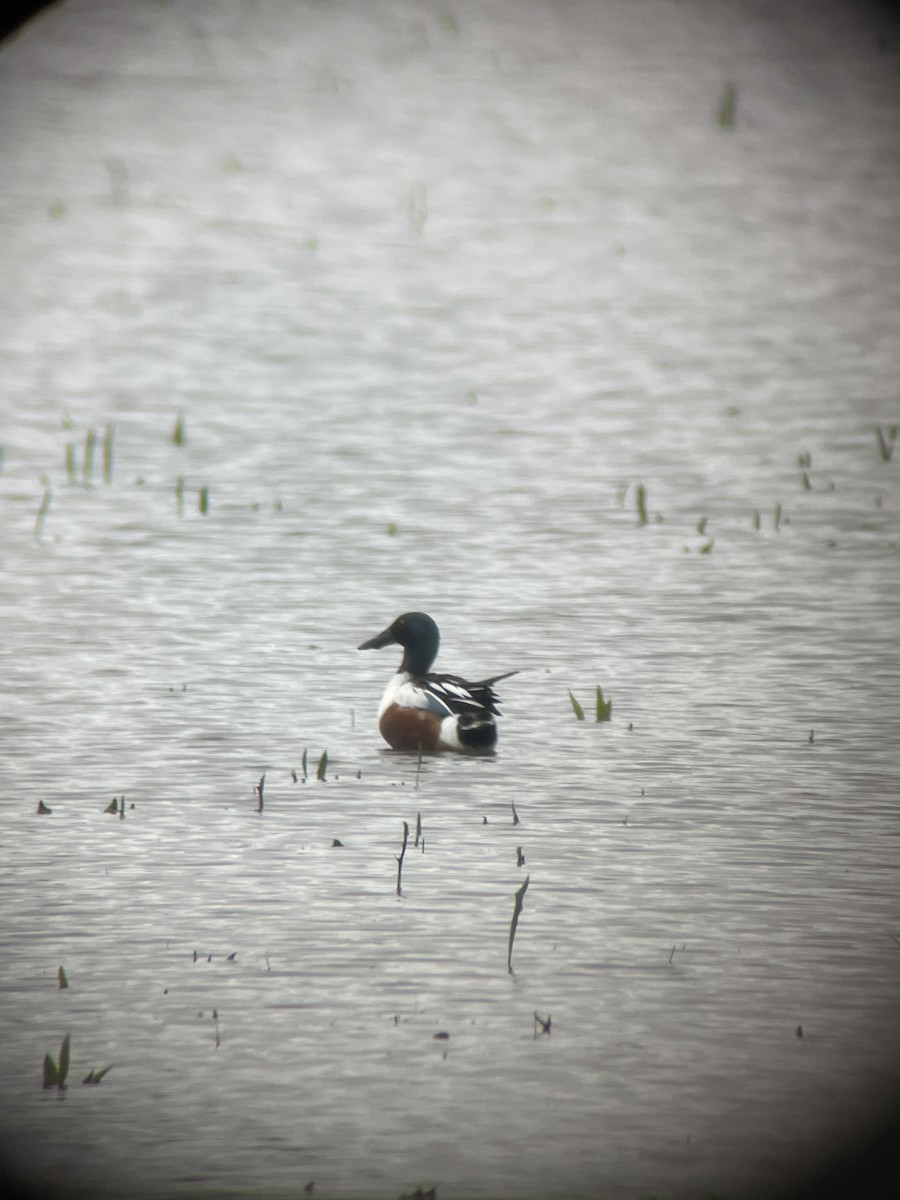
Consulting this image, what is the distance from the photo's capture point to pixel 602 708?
29.7 ft

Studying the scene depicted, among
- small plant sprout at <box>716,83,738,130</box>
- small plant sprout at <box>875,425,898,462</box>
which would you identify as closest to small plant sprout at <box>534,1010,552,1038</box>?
small plant sprout at <box>875,425,898,462</box>

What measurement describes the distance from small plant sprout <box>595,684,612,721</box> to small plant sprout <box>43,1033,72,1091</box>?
4.09m

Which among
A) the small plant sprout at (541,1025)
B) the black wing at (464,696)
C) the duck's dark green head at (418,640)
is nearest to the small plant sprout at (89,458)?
the duck's dark green head at (418,640)

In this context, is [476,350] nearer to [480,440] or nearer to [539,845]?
[480,440]

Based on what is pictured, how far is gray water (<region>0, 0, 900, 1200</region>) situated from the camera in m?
5.41

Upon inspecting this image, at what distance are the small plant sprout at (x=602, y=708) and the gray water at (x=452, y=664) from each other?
69 millimetres

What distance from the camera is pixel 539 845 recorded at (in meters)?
7.36

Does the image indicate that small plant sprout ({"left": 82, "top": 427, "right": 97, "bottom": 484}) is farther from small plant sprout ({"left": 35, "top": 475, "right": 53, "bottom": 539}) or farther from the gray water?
small plant sprout ({"left": 35, "top": 475, "right": 53, "bottom": 539})

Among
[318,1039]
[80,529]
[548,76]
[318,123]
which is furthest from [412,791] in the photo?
[548,76]

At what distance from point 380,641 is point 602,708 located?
130 cm

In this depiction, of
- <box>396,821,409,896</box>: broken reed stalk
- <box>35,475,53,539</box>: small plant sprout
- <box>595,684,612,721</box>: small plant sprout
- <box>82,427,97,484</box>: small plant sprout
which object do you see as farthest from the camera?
<box>82,427,97,484</box>: small plant sprout

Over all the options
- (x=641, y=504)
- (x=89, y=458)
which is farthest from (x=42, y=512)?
(x=641, y=504)

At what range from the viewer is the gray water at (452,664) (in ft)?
17.7

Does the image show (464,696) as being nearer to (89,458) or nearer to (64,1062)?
(64,1062)
